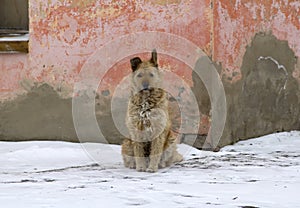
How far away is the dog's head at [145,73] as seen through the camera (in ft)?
20.0

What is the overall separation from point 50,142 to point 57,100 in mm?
526

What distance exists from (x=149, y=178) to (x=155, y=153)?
456 mm

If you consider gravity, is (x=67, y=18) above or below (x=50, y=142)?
above

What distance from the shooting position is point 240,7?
24.8ft

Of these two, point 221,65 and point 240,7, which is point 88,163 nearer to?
point 221,65

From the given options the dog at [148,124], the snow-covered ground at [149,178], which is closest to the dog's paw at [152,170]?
the dog at [148,124]

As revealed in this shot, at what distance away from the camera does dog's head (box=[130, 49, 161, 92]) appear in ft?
20.0

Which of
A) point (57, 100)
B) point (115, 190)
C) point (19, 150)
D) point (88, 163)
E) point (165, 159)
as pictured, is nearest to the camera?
point (115, 190)

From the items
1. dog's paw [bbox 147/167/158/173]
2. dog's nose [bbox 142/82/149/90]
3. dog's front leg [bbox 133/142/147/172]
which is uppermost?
dog's nose [bbox 142/82/149/90]

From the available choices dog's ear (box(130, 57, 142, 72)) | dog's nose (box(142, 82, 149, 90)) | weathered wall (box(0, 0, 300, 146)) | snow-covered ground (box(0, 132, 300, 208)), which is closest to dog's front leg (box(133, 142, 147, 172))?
snow-covered ground (box(0, 132, 300, 208))

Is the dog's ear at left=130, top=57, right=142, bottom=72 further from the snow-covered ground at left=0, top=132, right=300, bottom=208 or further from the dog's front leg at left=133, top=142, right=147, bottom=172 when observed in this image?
the snow-covered ground at left=0, top=132, right=300, bottom=208

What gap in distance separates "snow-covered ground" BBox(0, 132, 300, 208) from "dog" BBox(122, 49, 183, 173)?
0.53 ft

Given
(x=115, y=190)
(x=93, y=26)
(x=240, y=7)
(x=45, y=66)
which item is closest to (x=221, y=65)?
(x=240, y=7)

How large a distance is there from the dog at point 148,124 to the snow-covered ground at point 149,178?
0.16 meters
